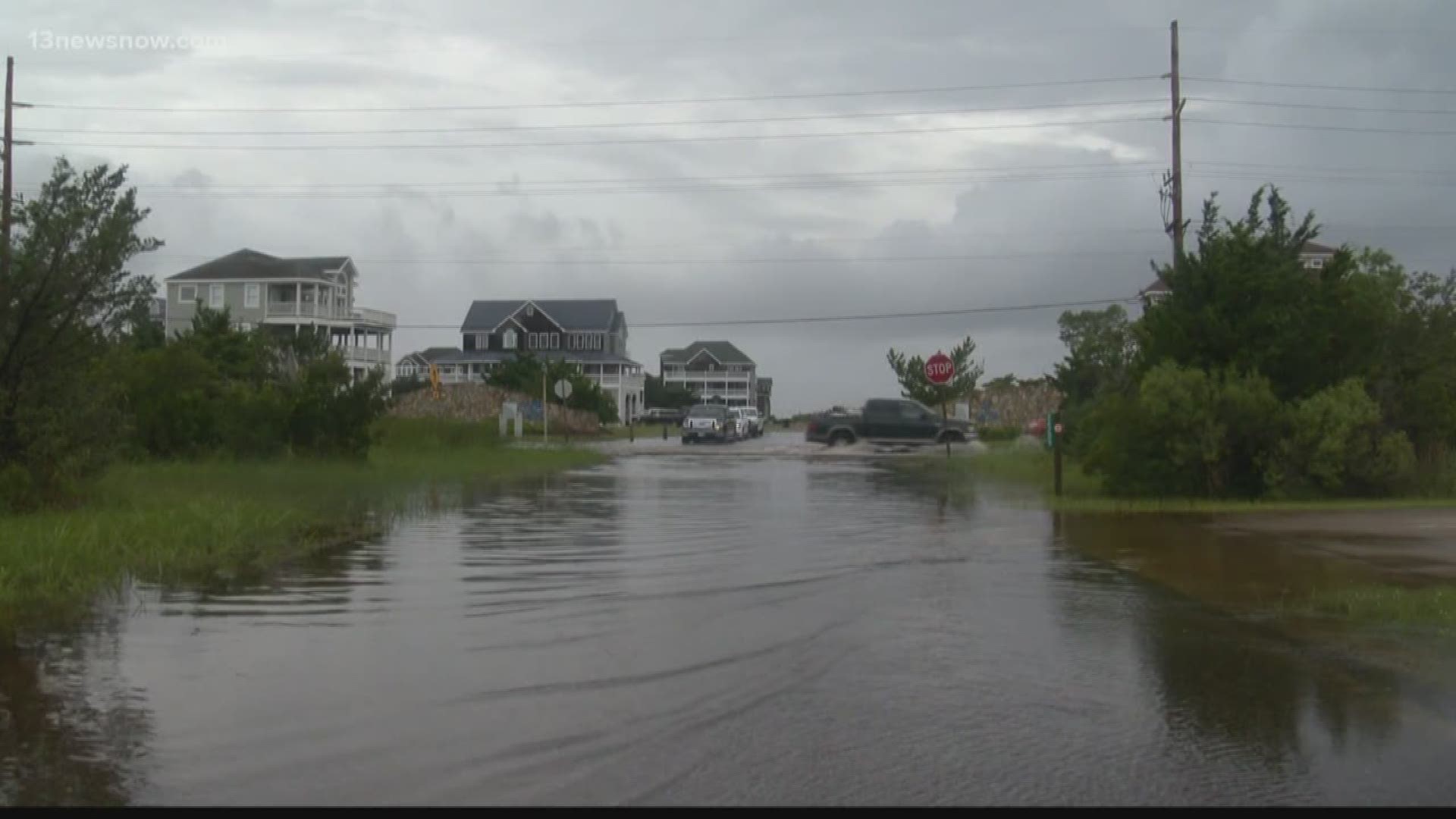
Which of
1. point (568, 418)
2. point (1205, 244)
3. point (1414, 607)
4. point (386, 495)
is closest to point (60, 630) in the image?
point (1414, 607)

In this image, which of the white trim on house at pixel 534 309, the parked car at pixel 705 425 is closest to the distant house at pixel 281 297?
the white trim on house at pixel 534 309

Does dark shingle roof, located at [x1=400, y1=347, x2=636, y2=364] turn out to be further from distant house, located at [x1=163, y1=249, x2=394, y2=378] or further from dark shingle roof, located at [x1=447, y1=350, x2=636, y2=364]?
distant house, located at [x1=163, y1=249, x2=394, y2=378]

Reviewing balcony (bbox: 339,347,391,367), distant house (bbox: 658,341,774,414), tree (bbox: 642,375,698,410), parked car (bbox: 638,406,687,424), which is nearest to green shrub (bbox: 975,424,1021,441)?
balcony (bbox: 339,347,391,367)

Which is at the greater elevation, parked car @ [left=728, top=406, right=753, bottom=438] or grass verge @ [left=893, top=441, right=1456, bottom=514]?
parked car @ [left=728, top=406, right=753, bottom=438]

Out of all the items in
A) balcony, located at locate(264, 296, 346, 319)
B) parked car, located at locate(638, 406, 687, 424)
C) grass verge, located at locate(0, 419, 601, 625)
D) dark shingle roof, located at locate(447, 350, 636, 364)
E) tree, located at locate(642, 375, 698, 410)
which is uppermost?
balcony, located at locate(264, 296, 346, 319)

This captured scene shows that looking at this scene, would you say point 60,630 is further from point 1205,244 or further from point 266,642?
point 1205,244

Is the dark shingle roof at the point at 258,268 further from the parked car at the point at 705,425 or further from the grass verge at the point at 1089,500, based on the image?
the grass verge at the point at 1089,500

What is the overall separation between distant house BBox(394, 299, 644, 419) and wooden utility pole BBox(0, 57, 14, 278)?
62230 mm

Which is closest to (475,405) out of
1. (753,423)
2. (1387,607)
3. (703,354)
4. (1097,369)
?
(753,423)

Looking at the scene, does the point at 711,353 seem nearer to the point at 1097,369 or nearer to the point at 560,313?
the point at 560,313

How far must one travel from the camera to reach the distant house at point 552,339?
3649 inches

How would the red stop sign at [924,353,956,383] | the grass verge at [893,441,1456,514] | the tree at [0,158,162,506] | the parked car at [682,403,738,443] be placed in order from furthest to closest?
the parked car at [682,403,738,443]
the red stop sign at [924,353,956,383]
the grass verge at [893,441,1456,514]
the tree at [0,158,162,506]

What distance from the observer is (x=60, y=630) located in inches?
369

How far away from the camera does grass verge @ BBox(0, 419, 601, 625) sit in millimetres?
11281
